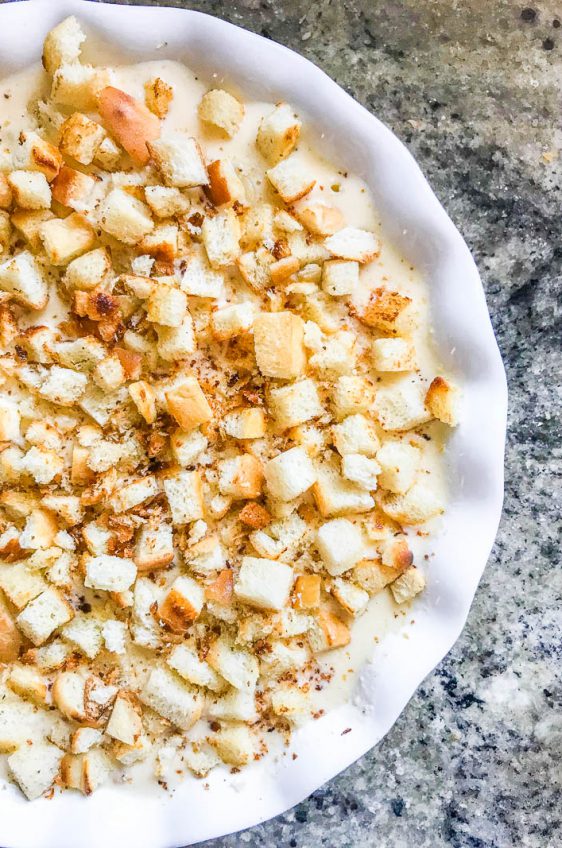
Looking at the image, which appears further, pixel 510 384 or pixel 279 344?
pixel 510 384

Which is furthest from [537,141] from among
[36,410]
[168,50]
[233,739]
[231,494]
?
[233,739]

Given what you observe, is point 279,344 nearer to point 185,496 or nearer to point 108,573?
point 185,496

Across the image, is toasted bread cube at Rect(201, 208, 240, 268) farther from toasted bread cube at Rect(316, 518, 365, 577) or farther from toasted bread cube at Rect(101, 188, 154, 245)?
toasted bread cube at Rect(316, 518, 365, 577)

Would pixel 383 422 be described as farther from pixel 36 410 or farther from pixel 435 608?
pixel 36 410

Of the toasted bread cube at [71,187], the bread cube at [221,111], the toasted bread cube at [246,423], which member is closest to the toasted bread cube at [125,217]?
the toasted bread cube at [71,187]

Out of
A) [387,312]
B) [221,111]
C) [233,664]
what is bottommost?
[233,664]

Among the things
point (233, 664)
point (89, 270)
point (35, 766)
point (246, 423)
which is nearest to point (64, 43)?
point (89, 270)
